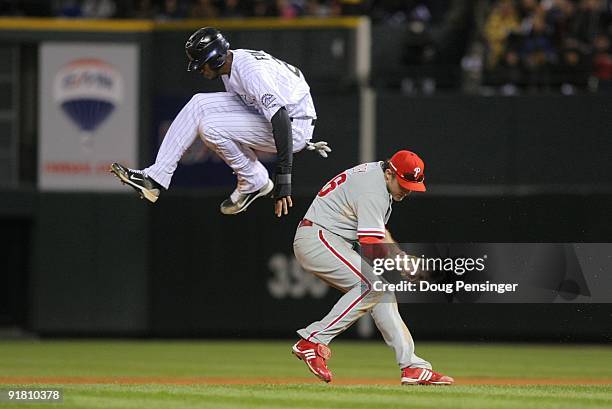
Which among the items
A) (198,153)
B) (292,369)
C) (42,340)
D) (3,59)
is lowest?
(42,340)

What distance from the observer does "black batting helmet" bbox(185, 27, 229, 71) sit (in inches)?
408

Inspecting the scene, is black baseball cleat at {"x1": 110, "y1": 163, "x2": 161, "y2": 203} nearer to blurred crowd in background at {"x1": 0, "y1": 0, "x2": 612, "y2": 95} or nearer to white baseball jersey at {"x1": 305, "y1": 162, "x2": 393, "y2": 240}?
white baseball jersey at {"x1": 305, "y1": 162, "x2": 393, "y2": 240}

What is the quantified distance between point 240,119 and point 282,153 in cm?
59

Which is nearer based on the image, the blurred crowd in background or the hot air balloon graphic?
the blurred crowd in background

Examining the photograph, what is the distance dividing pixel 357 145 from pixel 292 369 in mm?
5198

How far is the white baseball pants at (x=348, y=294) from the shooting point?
10.7 metres

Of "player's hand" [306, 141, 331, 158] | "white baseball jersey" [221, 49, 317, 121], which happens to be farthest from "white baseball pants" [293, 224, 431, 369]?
"white baseball jersey" [221, 49, 317, 121]

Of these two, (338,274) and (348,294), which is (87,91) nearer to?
(338,274)

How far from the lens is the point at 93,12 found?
20.4m

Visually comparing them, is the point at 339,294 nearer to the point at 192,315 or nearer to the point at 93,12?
the point at 192,315

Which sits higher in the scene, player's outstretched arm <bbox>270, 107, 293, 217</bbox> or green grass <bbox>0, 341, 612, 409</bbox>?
player's outstretched arm <bbox>270, 107, 293, 217</bbox>

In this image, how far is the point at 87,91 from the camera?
20.1 m

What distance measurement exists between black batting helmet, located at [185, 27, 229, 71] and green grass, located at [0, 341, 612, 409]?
2.48 meters

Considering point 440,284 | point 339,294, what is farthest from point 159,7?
point 440,284
